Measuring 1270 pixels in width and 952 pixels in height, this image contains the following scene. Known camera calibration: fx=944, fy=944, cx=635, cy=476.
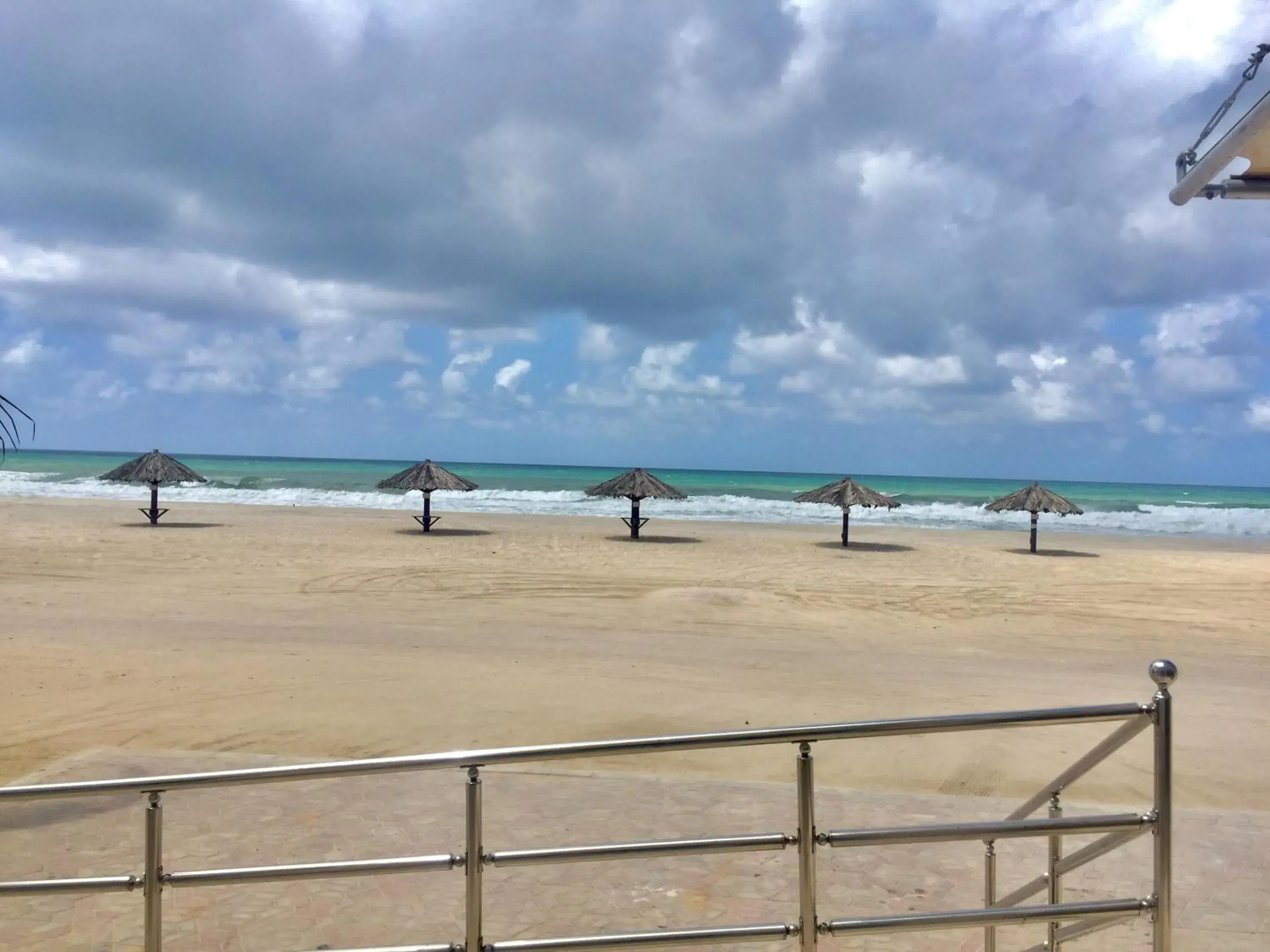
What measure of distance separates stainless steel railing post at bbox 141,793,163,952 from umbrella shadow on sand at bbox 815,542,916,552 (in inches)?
773

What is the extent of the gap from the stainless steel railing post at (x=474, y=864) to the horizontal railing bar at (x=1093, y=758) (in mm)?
1472

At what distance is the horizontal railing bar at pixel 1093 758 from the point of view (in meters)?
2.25

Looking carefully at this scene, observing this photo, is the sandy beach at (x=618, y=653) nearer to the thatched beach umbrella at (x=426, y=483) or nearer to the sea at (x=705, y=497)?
the thatched beach umbrella at (x=426, y=483)

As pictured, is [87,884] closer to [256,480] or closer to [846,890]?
[846,890]

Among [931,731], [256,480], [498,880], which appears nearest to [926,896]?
[498,880]

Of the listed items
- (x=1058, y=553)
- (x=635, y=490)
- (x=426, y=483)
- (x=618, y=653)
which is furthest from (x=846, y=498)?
(x=618, y=653)

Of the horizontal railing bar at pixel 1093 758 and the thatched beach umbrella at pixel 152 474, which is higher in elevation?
the thatched beach umbrella at pixel 152 474

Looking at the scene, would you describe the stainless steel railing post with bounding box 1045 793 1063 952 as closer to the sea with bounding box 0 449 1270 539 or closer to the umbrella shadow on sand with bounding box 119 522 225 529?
the sea with bounding box 0 449 1270 539

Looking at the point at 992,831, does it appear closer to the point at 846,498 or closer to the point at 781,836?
the point at 781,836

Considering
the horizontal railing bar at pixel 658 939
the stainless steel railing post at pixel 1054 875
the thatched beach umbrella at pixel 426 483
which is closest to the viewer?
the horizontal railing bar at pixel 658 939

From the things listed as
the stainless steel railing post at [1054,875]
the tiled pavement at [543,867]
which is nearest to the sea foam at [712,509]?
the tiled pavement at [543,867]

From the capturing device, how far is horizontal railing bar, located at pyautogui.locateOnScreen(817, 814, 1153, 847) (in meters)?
2.29

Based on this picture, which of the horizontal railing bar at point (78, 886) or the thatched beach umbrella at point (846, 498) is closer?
the horizontal railing bar at point (78, 886)

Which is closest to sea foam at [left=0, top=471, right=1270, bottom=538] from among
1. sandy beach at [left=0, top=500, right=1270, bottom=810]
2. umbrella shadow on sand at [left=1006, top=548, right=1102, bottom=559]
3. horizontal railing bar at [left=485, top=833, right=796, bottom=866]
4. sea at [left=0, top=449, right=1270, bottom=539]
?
sea at [left=0, top=449, right=1270, bottom=539]
